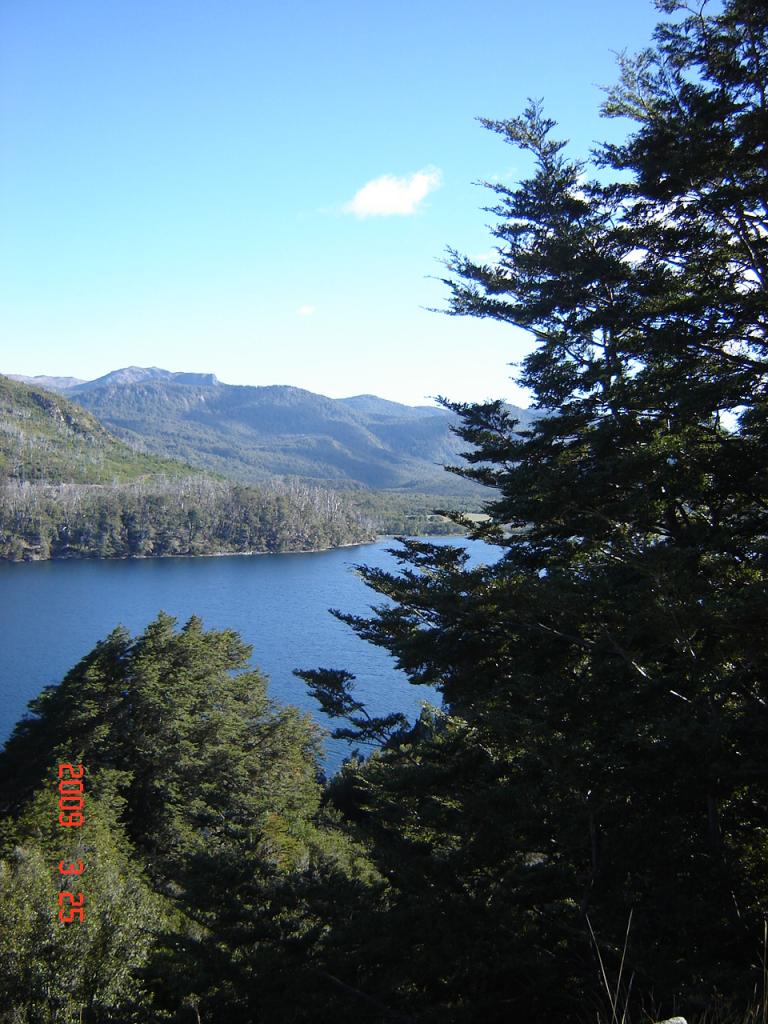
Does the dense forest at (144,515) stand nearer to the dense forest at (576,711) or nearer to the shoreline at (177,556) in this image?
the shoreline at (177,556)

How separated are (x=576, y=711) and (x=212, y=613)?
171 feet

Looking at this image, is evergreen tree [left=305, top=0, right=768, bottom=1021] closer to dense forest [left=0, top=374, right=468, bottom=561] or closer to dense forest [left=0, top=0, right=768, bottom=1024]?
dense forest [left=0, top=0, right=768, bottom=1024]

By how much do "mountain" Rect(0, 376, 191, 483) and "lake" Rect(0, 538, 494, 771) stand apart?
5474cm

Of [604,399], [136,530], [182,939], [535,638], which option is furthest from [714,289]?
[136,530]

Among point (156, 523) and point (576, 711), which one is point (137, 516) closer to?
point (156, 523)

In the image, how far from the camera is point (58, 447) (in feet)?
512

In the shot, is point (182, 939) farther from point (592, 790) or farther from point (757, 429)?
point (757, 429)

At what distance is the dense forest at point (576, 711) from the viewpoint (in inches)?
227

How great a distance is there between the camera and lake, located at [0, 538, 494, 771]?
37219 mm

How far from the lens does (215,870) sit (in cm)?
1064
